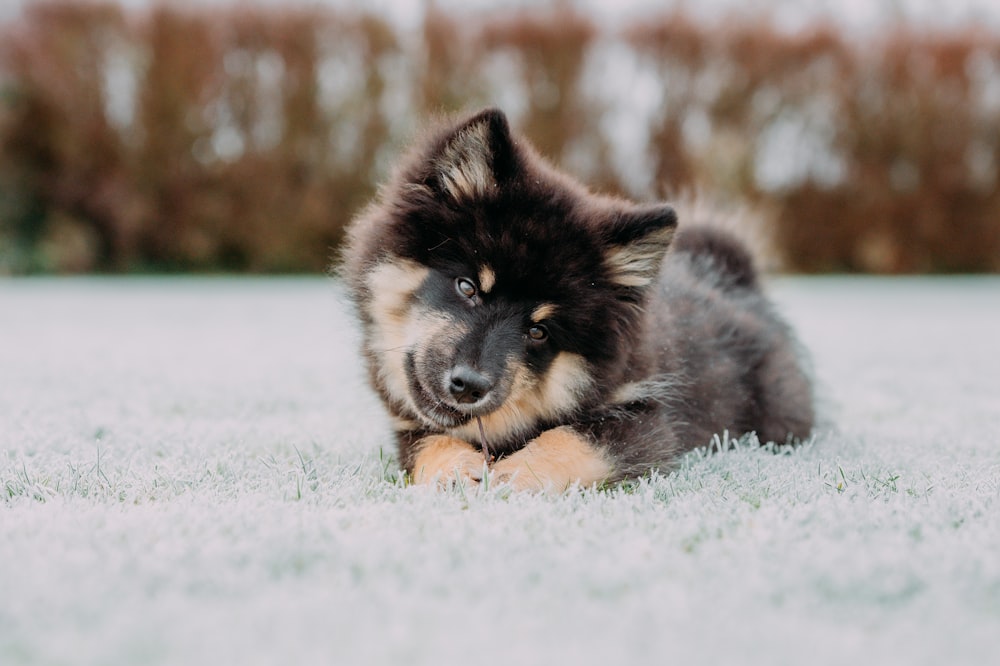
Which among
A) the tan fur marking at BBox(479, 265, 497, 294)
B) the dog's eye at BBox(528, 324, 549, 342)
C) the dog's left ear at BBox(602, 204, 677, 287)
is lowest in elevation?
the dog's eye at BBox(528, 324, 549, 342)

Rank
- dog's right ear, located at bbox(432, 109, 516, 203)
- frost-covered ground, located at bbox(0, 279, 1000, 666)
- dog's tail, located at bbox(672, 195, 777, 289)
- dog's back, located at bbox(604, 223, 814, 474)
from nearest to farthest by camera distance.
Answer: frost-covered ground, located at bbox(0, 279, 1000, 666) → dog's right ear, located at bbox(432, 109, 516, 203) → dog's back, located at bbox(604, 223, 814, 474) → dog's tail, located at bbox(672, 195, 777, 289)

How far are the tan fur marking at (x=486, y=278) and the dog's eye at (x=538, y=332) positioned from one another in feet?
0.56

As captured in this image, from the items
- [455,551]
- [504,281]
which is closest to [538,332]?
[504,281]

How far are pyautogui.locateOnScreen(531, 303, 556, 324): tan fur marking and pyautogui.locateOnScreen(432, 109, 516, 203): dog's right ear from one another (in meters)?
0.38

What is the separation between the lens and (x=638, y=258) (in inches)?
103

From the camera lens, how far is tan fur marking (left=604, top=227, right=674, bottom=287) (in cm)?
261

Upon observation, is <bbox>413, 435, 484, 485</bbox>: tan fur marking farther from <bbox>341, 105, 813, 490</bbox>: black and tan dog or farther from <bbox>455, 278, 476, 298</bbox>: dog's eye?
<bbox>455, 278, 476, 298</bbox>: dog's eye

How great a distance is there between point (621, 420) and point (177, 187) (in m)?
12.4

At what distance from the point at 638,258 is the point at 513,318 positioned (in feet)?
1.44

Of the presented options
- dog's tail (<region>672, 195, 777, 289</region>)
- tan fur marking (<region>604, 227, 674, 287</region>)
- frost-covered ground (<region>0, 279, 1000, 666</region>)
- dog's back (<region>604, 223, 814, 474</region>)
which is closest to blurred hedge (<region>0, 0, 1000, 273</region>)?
dog's tail (<region>672, 195, 777, 289</region>)

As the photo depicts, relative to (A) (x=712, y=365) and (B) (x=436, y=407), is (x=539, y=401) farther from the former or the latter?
(A) (x=712, y=365)

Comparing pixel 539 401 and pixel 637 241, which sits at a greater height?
pixel 637 241

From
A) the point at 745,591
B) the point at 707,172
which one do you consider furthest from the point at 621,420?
the point at 707,172

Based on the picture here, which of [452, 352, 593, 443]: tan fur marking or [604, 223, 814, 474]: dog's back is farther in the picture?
[604, 223, 814, 474]: dog's back
